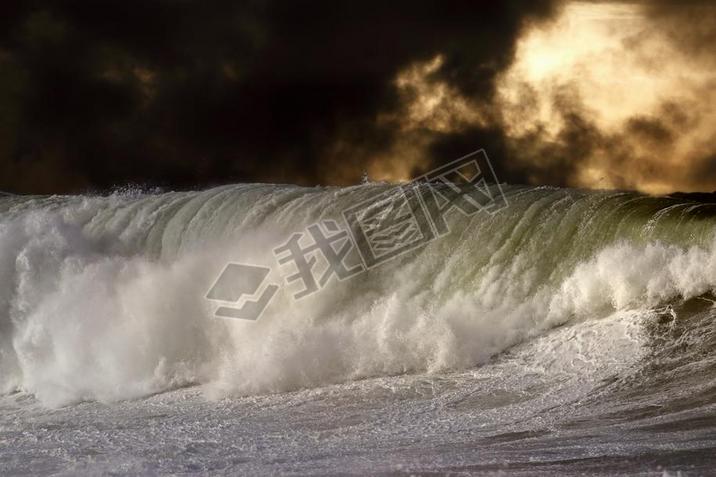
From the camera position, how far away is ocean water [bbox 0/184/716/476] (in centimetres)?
612

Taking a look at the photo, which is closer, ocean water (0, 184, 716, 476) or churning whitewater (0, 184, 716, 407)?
ocean water (0, 184, 716, 476)

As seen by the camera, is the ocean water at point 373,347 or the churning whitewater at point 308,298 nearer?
the ocean water at point 373,347

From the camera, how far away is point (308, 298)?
10.0 m

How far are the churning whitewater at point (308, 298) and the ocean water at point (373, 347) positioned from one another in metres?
0.03

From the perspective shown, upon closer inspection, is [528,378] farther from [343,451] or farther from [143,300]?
[143,300]

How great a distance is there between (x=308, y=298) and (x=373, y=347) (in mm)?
1532

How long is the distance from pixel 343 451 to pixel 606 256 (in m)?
3.62

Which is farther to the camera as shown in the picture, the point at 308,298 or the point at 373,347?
the point at 308,298

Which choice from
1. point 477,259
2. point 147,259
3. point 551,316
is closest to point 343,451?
point 551,316

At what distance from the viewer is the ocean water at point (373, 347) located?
612 cm

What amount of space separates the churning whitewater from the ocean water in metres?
0.03

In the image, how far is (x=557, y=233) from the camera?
30.1ft

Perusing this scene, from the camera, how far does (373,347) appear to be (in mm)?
8758

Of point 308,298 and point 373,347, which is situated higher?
point 308,298
